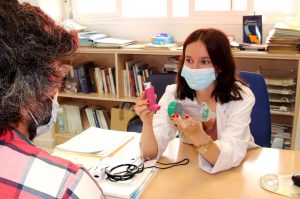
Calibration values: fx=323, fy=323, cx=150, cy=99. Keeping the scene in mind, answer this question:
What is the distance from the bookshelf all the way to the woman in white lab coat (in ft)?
2.99

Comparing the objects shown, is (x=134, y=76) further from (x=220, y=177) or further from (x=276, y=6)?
(x=220, y=177)

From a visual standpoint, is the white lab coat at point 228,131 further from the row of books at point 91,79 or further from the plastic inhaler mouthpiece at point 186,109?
the row of books at point 91,79

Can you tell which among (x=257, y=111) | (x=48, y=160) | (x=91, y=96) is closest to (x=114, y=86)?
(x=91, y=96)

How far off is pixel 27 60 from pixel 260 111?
140 cm

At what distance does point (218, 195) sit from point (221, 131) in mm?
464

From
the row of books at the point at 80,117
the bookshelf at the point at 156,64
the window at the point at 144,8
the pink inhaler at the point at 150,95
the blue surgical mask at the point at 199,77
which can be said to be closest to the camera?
the pink inhaler at the point at 150,95

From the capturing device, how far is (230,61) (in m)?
1.58

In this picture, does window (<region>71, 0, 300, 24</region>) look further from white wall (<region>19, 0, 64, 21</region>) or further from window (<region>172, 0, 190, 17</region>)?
white wall (<region>19, 0, 64, 21</region>)

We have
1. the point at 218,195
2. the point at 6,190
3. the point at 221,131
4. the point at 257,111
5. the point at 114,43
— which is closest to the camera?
the point at 6,190

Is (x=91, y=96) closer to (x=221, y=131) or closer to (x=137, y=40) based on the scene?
(x=137, y=40)

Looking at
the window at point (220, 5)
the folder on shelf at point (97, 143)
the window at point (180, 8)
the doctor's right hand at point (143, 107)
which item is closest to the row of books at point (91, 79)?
the window at point (180, 8)

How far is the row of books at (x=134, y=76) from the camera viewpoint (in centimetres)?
288

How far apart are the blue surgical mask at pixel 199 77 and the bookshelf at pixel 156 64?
0.97 m

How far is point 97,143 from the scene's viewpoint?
1.54 metres
